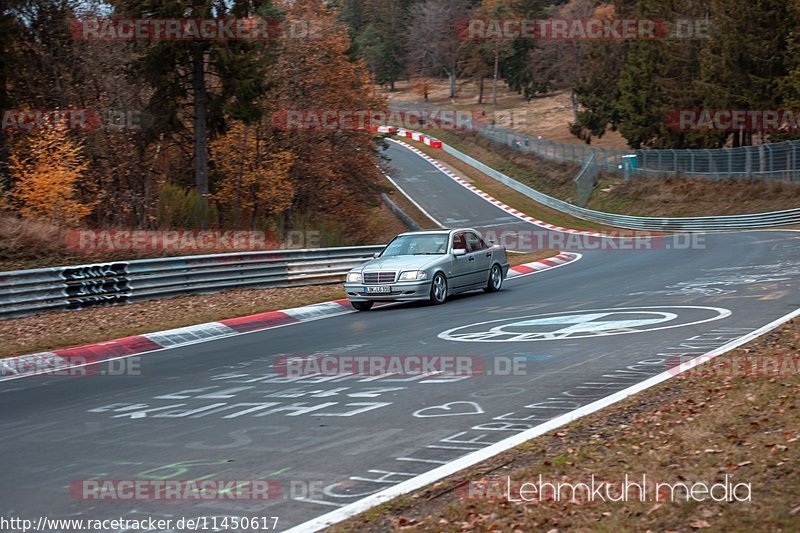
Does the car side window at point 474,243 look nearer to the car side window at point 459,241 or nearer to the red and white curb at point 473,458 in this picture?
the car side window at point 459,241

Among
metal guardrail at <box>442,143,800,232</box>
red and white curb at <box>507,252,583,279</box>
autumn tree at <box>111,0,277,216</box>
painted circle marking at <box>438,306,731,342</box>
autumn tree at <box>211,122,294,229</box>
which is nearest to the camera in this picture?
painted circle marking at <box>438,306,731,342</box>

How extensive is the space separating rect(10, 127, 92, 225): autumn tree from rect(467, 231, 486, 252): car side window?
10.2 m

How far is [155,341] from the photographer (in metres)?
14.2

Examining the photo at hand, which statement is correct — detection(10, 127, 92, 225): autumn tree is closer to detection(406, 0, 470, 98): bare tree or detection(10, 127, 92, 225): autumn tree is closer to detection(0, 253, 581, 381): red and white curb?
detection(0, 253, 581, 381): red and white curb

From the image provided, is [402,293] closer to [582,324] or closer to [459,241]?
[459,241]

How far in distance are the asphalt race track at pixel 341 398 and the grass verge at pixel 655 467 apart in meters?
0.50

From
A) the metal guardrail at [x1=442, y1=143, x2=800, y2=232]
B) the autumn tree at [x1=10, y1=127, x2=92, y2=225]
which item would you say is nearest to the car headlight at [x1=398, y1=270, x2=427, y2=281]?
the autumn tree at [x1=10, y1=127, x2=92, y2=225]

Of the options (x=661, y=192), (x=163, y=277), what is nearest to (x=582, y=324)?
(x=163, y=277)

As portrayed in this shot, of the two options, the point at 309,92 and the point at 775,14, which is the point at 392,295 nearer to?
the point at 309,92

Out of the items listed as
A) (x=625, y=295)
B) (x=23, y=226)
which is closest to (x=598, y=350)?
(x=625, y=295)

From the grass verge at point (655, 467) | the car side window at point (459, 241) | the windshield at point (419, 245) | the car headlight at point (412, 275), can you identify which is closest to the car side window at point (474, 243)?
the car side window at point (459, 241)

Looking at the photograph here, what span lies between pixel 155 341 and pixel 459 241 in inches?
286

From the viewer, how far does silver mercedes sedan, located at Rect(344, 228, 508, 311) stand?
687 inches

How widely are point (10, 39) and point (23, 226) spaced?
11432 millimetres
